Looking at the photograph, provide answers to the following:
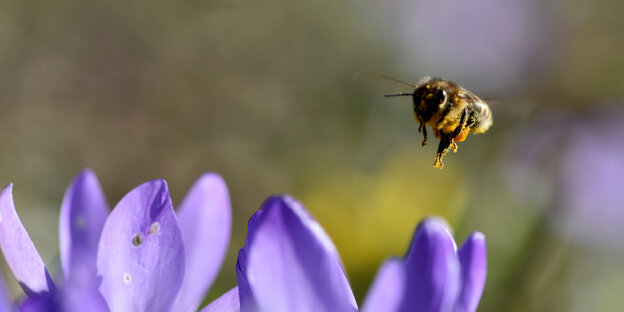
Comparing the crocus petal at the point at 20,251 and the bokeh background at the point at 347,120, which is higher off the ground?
the crocus petal at the point at 20,251

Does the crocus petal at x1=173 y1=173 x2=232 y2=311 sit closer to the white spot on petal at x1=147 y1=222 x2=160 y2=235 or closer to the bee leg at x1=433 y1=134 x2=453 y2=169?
the white spot on petal at x1=147 y1=222 x2=160 y2=235

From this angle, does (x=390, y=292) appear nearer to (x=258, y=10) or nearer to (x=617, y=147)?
(x=617, y=147)

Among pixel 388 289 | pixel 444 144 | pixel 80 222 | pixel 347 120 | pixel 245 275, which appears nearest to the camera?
pixel 388 289

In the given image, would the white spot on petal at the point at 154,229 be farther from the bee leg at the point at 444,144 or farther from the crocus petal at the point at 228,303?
the bee leg at the point at 444,144

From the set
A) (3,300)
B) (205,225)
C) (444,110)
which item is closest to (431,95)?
(444,110)

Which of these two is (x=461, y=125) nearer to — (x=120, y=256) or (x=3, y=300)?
(x=120, y=256)

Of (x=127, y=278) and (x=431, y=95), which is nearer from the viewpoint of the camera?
(x=127, y=278)

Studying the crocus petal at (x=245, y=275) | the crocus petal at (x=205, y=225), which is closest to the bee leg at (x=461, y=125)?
the crocus petal at (x=205, y=225)

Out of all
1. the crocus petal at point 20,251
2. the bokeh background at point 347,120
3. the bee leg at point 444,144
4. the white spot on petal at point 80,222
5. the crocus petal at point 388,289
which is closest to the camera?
the crocus petal at point 388,289
